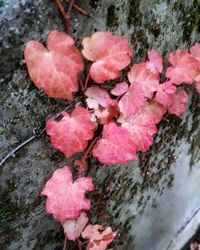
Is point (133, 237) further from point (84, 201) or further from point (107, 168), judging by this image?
point (84, 201)

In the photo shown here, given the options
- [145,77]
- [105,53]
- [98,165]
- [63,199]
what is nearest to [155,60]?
[145,77]

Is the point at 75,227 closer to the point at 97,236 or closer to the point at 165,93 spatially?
the point at 97,236

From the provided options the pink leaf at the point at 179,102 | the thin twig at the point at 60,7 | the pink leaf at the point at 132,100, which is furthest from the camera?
the pink leaf at the point at 179,102

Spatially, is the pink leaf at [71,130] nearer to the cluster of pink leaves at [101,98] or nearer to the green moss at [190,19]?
the cluster of pink leaves at [101,98]

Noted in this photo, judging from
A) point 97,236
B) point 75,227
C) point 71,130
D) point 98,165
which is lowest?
point 97,236

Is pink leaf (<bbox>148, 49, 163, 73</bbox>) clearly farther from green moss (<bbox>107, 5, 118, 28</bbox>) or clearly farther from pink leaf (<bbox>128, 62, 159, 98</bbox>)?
green moss (<bbox>107, 5, 118, 28</bbox>)

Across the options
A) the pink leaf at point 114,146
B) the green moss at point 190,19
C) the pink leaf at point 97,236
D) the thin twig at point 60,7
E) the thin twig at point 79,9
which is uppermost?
the thin twig at point 60,7

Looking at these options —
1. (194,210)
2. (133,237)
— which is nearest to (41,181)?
(133,237)

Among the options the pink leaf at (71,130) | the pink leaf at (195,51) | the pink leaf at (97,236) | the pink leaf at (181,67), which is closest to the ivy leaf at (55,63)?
the pink leaf at (71,130)
